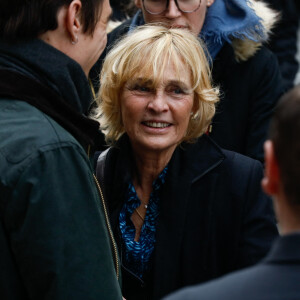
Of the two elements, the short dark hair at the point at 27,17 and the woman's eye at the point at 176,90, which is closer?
the short dark hair at the point at 27,17

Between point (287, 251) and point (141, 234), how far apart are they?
1535 millimetres

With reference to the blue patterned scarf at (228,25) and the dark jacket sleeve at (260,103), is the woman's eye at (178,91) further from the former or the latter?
the dark jacket sleeve at (260,103)

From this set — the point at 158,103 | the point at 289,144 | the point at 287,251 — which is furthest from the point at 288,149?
the point at 158,103

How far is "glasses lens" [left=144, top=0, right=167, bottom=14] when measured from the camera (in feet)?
11.5

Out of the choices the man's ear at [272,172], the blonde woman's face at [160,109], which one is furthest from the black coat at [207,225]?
the man's ear at [272,172]

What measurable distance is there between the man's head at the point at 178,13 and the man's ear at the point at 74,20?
132 centimetres

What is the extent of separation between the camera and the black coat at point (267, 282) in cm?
128

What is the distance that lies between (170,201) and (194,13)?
1159 mm

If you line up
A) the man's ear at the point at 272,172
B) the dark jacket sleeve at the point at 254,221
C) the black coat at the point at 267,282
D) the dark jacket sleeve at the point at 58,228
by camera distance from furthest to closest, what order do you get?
the dark jacket sleeve at the point at 254,221, the dark jacket sleeve at the point at 58,228, the man's ear at the point at 272,172, the black coat at the point at 267,282

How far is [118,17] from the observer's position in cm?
466

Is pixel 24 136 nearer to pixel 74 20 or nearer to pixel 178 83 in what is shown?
pixel 74 20

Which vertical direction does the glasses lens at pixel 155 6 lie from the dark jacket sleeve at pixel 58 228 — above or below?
above

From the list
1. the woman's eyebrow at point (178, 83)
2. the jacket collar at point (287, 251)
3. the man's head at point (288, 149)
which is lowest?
the woman's eyebrow at point (178, 83)

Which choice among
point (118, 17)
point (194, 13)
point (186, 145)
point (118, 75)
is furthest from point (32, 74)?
point (118, 17)
